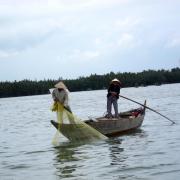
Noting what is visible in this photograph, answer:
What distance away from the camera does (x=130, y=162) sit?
46.4ft

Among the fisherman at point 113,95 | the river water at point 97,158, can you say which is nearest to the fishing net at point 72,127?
the river water at point 97,158

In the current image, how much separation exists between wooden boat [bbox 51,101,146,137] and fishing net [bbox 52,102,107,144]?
251 mm

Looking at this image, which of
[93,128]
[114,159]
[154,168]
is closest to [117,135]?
[93,128]

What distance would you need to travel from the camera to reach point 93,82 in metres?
97.4

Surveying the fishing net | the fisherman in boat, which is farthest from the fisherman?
the fisherman in boat

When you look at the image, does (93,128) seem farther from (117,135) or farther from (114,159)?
(114,159)

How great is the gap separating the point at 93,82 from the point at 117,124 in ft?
254

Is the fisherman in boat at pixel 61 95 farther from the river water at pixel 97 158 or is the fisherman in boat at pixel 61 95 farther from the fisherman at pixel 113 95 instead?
the fisherman at pixel 113 95

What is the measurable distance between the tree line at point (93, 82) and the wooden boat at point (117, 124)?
67.4 m

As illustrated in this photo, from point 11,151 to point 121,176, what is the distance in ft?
24.1

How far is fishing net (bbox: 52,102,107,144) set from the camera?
57.9 ft

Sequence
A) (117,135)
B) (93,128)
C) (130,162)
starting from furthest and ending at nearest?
(117,135) < (93,128) < (130,162)

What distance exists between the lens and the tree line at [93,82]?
91.3 m

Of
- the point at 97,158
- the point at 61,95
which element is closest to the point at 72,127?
the point at 61,95
